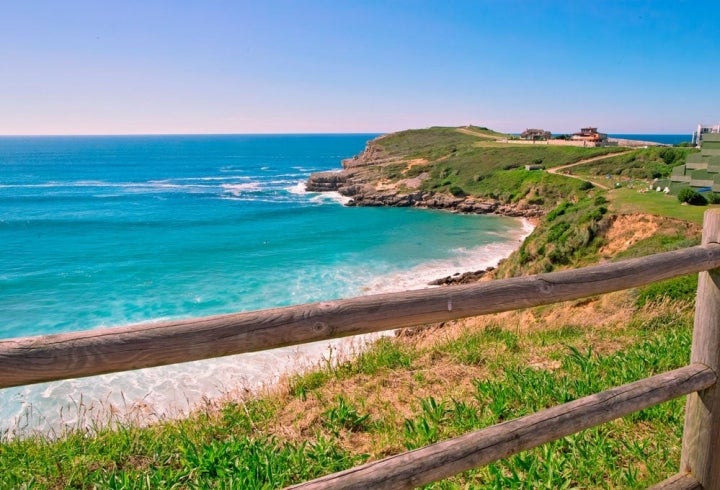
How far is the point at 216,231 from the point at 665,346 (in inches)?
1589

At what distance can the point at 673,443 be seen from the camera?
11.7 feet

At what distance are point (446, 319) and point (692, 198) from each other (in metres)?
25.8

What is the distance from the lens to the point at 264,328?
68.7 inches

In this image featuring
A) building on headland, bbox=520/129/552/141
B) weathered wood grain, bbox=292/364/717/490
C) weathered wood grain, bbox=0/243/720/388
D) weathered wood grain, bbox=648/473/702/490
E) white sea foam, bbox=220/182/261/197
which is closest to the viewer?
weathered wood grain, bbox=0/243/720/388

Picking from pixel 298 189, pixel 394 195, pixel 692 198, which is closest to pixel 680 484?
pixel 692 198

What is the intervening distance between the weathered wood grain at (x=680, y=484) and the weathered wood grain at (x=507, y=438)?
591mm

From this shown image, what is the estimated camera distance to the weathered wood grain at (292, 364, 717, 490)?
186 centimetres

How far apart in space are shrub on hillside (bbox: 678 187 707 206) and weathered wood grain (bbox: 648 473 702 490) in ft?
79.5

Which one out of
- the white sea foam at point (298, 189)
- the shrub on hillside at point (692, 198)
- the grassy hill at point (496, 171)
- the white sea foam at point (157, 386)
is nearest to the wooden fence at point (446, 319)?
the white sea foam at point (157, 386)

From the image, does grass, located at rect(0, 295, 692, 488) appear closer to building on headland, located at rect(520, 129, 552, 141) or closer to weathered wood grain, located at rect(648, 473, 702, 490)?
weathered wood grain, located at rect(648, 473, 702, 490)

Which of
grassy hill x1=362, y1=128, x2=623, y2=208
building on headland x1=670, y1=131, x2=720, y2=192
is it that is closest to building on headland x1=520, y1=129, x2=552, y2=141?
grassy hill x1=362, y1=128, x2=623, y2=208

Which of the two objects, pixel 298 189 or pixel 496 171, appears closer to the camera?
pixel 496 171

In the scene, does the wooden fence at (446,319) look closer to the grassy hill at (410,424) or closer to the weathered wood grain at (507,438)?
the weathered wood grain at (507,438)

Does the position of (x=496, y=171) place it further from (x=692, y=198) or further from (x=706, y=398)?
(x=706, y=398)
